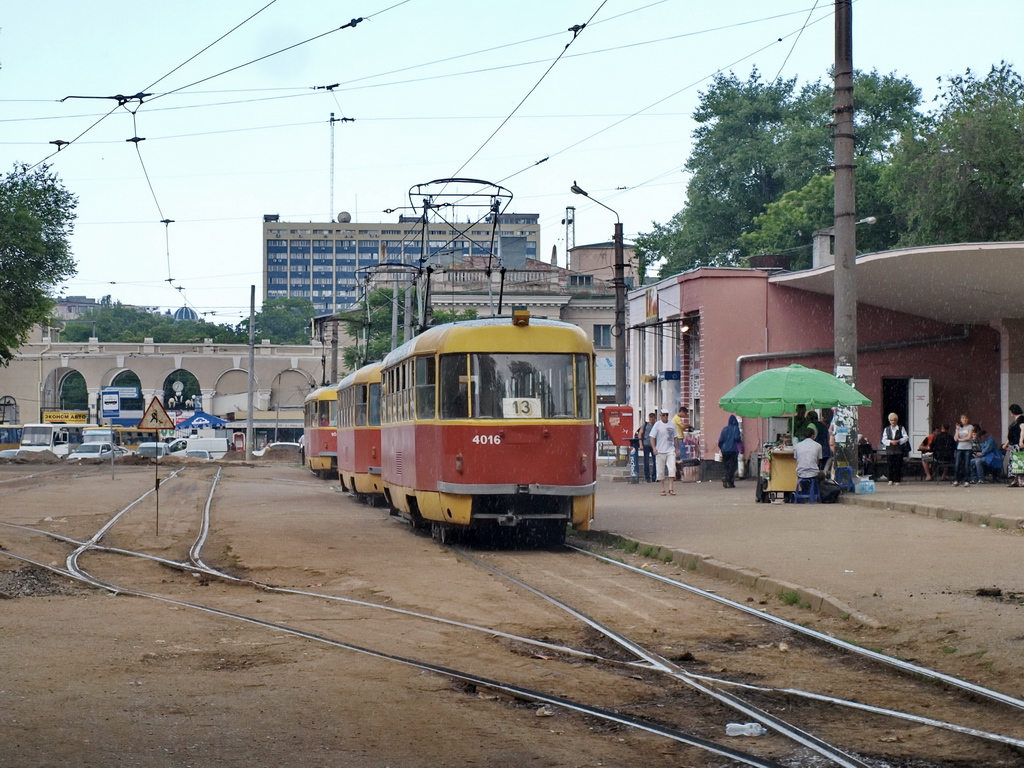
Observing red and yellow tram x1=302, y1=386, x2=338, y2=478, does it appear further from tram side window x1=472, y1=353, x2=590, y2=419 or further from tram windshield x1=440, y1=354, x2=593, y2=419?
tram side window x1=472, y1=353, x2=590, y2=419

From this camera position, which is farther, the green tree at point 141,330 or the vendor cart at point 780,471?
the green tree at point 141,330

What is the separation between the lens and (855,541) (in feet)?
50.3

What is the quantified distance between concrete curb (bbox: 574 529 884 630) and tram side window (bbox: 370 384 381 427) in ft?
26.6

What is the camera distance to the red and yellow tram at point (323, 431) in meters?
41.8

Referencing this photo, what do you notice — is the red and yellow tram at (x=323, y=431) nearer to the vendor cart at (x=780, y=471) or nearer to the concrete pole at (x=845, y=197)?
the vendor cart at (x=780, y=471)

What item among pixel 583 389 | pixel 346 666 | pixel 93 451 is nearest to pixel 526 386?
pixel 583 389

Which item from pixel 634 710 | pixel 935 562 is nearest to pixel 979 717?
pixel 634 710

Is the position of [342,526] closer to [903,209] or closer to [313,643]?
[313,643]

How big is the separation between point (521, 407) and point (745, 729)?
33.3 ft

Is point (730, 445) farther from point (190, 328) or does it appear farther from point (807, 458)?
point (190, 328)

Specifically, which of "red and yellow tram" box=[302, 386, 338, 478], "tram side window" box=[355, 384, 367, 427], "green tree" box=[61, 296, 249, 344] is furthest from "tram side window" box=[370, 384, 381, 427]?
"green tree" box=[61, 296, 249, 344]

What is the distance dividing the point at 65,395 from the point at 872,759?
406 feet

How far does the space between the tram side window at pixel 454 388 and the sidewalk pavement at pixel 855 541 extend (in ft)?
8.70

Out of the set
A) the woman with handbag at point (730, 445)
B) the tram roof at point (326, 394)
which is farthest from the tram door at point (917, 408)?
the tram roof at point (326, 394)
